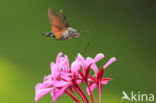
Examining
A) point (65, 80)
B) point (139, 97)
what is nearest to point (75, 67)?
point (65, 80)

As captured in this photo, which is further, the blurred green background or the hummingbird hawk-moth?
the blurred green background

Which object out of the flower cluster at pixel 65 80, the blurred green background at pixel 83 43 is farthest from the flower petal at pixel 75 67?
the blurred green background at pixel 83 43

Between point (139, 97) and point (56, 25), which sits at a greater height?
point (56, 25)

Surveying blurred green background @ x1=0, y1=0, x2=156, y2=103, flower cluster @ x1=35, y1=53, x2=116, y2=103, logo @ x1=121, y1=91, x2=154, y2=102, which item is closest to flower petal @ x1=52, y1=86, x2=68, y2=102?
flower cluster @ x1=35, y1=53, x2=116, y2=103

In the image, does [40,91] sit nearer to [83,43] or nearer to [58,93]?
[58,93]

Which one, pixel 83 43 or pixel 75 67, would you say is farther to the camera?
pixel 83 43

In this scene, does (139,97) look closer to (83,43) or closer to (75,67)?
(83,43)

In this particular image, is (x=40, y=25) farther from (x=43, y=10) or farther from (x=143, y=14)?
(x=143, y=14)

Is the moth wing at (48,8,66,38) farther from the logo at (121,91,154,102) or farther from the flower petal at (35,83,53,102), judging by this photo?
the logo at (121,91,154,102)

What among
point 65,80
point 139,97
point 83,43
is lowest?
point 139,97

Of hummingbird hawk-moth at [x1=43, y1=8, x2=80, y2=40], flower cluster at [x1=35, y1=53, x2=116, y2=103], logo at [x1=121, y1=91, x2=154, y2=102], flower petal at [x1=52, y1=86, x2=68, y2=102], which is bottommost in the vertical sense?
logo at [x1=121, y1=91, x2=154, y2=102]
